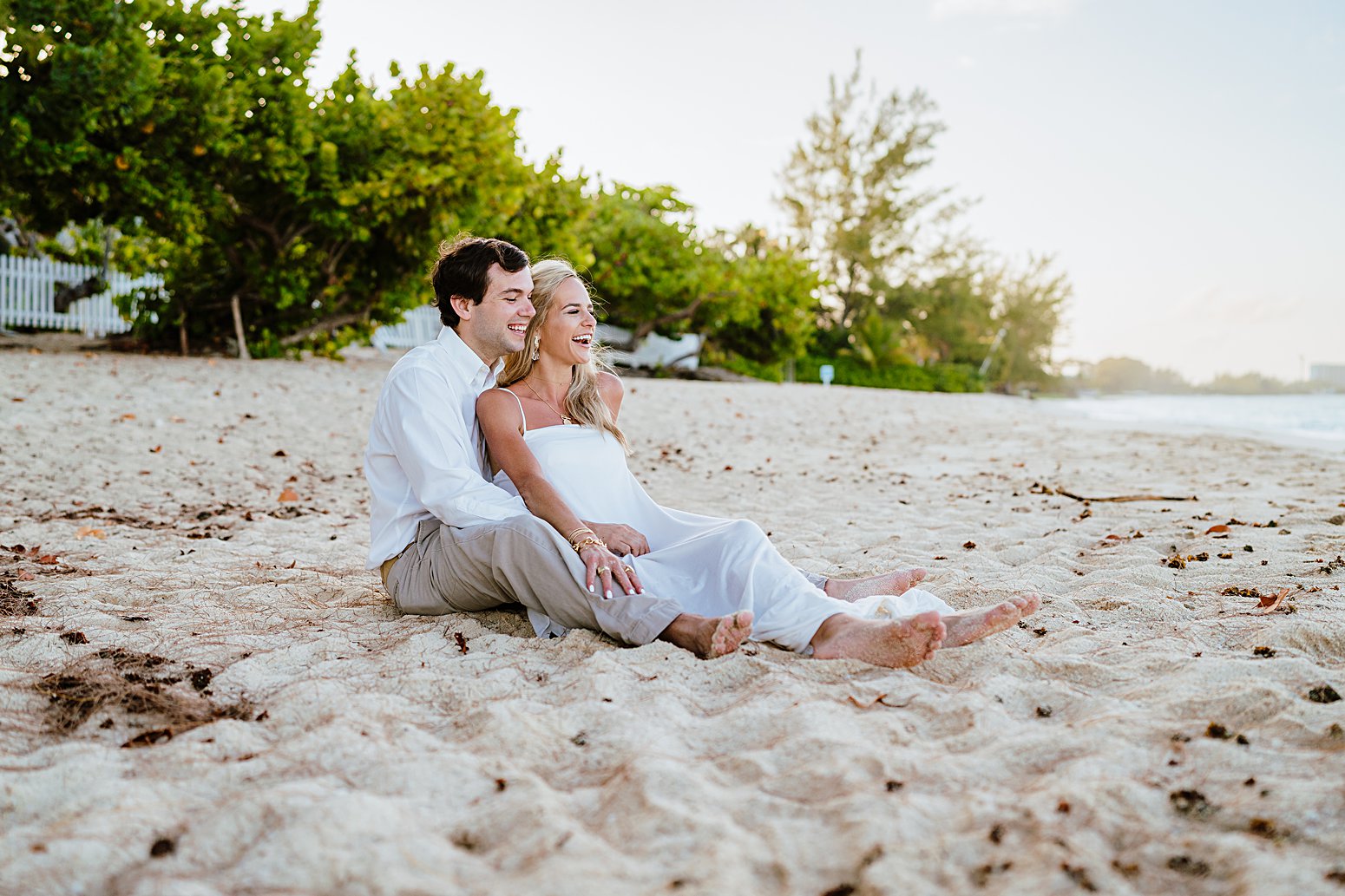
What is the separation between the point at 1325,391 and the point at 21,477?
7093cm

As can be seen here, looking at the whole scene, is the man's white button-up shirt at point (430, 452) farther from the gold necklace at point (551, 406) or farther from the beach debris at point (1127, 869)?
the beach debris at point (1127, 869)

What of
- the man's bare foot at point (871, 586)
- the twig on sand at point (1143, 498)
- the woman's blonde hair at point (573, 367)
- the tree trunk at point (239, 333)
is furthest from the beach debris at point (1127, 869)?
the tree trunk at point (239, 333)

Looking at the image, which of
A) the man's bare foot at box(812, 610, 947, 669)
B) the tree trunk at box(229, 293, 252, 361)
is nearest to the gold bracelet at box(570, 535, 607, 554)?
the man's bare foot at box(812, 610, 947, 669)

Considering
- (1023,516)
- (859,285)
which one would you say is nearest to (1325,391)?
(859,285)

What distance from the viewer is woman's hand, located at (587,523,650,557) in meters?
3.36

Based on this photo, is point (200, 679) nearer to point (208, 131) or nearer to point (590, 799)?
point (590, 799)

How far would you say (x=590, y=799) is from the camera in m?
2.02

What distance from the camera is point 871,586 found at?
11.2 feet

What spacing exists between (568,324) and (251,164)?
11073 mm

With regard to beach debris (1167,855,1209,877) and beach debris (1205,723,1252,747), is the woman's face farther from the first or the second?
beach debris (1167,855,1209,877)

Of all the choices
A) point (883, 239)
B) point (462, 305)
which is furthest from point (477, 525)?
point (883, 239)

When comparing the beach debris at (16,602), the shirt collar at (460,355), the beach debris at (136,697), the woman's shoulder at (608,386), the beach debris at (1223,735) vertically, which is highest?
the shirt collar at (460,355)

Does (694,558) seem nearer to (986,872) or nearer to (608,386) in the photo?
(608,386)

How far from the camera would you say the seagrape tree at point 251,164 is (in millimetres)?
10789
